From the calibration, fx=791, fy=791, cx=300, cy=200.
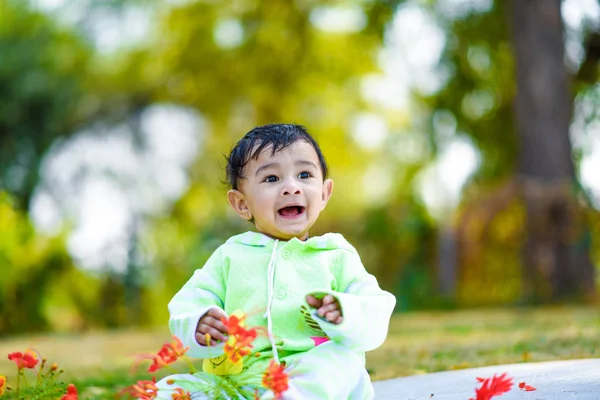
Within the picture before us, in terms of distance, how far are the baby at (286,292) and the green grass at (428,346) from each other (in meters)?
1.30

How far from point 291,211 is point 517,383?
103 centimetres

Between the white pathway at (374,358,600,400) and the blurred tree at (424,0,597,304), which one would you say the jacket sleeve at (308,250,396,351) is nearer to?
the white pathway at (374,358,600,400)

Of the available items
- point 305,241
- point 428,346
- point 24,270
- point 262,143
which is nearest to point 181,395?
point 305,241

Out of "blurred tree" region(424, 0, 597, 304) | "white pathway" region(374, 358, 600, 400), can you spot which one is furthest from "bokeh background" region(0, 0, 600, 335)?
"white pathway" region(374, 358, 600, 400)

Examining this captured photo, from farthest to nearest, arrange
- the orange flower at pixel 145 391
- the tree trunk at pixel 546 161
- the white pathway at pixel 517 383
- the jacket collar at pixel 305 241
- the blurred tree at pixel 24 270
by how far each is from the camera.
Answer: the blurred tree at pixel 24 270 → the tree trunk at pixel 546 161 → the jacket collar at pixel 305 241 → the white pathway at pixel 517 383 → the orange flower at pixel 145 391

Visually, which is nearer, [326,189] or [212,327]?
[212,327]

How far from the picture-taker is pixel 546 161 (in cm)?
1020

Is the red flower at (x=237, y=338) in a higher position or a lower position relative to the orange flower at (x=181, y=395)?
higher

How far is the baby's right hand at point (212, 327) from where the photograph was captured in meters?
2.41

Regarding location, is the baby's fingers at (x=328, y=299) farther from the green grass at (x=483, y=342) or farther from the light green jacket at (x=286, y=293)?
the green grass at (x=483, y=342)

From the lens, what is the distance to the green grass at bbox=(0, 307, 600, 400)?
4.16 meters

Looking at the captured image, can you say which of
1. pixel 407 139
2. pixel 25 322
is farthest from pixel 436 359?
pixel 407 139

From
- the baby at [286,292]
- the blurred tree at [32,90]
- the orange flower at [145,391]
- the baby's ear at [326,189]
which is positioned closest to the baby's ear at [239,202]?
the baby at [286,292]

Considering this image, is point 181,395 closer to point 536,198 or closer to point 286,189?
point 286,189
